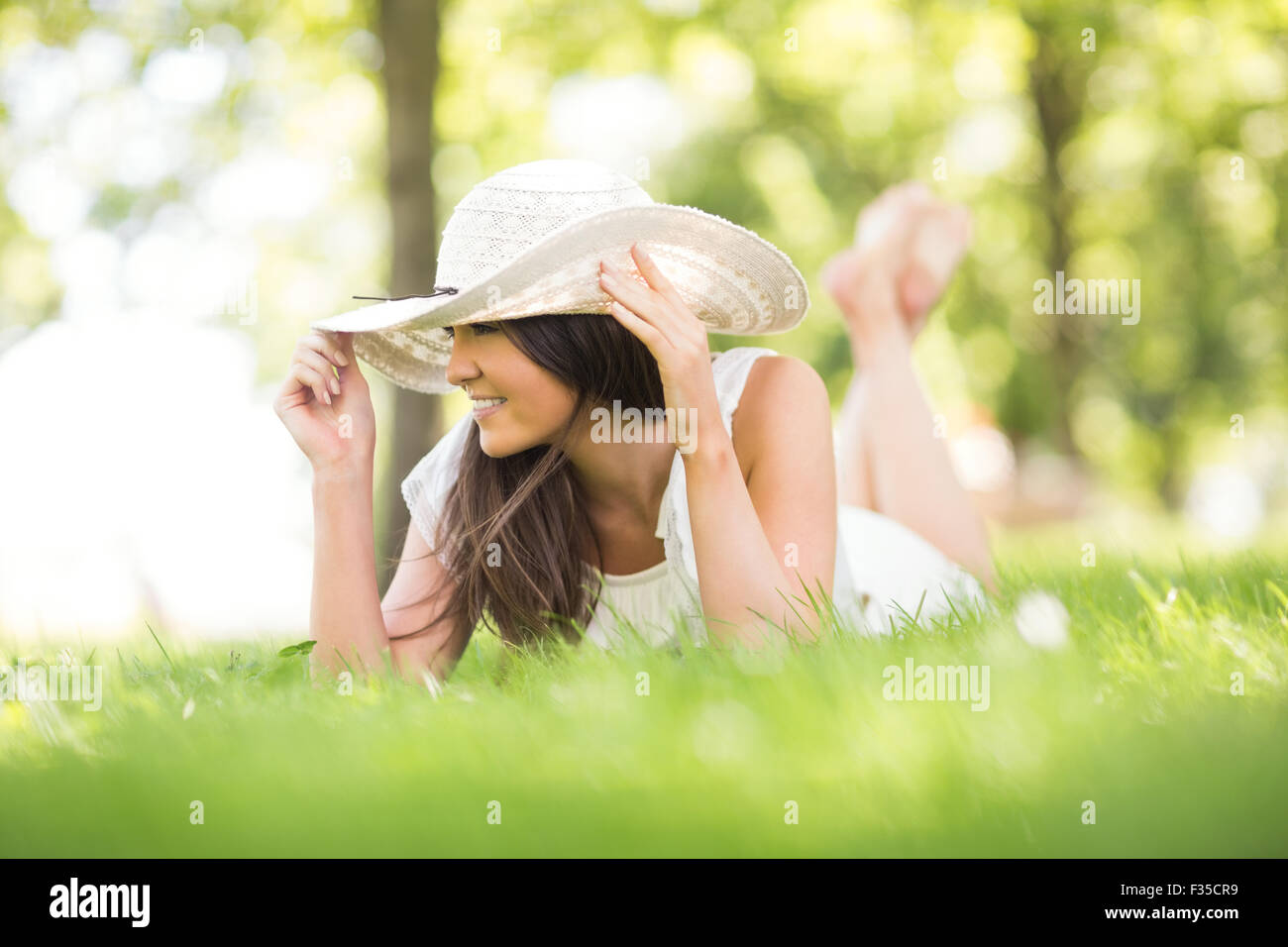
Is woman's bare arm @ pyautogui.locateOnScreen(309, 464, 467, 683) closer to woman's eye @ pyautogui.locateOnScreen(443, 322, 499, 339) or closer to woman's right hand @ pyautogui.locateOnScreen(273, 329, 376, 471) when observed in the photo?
woman's right hand @ pyautogui.locateOnScreen(273, 329, 376, 471)

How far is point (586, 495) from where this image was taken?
3.18 m

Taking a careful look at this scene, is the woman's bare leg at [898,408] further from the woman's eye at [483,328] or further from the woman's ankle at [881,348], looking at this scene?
the woman's eye at [483,328]

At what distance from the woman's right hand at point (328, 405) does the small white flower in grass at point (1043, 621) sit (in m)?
1.68

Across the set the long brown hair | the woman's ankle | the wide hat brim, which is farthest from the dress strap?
the woman's ankle

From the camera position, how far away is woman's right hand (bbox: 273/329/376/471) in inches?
112

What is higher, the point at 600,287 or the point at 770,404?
the point at 600,287

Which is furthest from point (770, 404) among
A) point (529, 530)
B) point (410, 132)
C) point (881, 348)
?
point (410, 132)

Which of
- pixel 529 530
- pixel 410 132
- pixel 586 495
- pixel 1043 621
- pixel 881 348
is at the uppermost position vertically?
pixel 410 132

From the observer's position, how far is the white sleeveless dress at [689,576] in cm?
286

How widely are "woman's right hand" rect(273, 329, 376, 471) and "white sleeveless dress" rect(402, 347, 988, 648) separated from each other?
13.6 inches

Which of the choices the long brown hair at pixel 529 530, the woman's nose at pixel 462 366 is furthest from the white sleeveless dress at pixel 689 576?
the woman's nose at pixel 462 366

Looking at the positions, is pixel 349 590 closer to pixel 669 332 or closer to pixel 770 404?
pixel 669 332

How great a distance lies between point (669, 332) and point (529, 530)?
0.81 m
